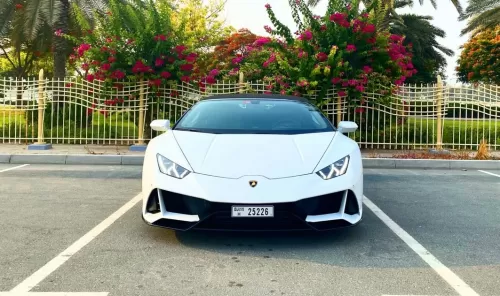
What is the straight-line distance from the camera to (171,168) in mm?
4562

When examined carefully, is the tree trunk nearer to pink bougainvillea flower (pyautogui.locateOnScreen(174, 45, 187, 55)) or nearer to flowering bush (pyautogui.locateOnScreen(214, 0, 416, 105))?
pink bougainvillea flower (pyautogui.locateOnScreen(174, 45, 187, 55))

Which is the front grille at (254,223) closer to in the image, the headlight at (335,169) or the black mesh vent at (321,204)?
the black mesh vent at (321,204)

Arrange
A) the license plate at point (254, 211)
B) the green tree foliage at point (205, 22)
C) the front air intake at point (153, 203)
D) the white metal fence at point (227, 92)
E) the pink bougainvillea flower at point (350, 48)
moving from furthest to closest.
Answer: the green tree foliage at point (205, 22) → the white metal fence at point (227, 92) → the pink bougainvillea flower at point (350, 48) → the front air intake at point (153, 203) → the license plate at point (254, 211)

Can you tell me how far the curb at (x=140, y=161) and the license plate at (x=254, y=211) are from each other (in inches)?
291

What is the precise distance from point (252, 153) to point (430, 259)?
1705mm

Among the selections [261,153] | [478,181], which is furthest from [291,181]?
[478,181]

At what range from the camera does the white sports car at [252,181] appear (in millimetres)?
4289

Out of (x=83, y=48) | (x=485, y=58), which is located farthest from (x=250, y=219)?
(x=485, y=58)

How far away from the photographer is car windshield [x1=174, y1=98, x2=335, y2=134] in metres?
5.40

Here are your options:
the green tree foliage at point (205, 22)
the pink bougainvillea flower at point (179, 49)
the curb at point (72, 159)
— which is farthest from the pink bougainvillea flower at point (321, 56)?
the green tree foliage at point (205, 22)

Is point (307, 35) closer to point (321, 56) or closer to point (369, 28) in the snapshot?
point (321, 56)

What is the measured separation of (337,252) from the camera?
4.46 metres

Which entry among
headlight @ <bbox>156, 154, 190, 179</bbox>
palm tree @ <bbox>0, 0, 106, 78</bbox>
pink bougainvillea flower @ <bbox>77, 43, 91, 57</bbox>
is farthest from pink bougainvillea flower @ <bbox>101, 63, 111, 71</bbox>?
Result: headlight @ <bbox>156, 154, 190, 179</bbox>

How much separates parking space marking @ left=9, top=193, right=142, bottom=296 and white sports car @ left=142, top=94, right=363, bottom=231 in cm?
67
